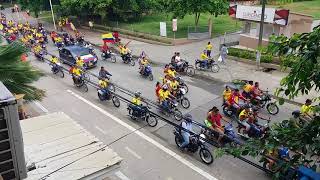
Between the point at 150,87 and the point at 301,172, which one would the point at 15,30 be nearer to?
the point at 150,87

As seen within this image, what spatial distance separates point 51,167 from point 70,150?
0.74 m

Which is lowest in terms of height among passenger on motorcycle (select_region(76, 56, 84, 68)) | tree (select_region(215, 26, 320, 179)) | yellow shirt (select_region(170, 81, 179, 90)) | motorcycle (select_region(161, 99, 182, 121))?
motorcycle (select_region(161, 99, 182, 121))

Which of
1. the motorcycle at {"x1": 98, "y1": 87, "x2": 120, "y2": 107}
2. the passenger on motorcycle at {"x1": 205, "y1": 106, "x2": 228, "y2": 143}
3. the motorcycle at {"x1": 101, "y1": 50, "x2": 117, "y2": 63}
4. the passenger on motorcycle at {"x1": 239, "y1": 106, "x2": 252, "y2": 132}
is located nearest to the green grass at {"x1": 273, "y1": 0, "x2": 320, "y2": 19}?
the motorcycle at {"x1": 101, "y1": 50, "x2": 117, "y2": 63}

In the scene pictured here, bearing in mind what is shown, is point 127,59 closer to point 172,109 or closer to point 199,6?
point 199,6

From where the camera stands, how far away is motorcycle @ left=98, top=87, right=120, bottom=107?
17531mm

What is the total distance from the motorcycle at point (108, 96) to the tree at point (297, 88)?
12907mm

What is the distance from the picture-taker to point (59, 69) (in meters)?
23.4

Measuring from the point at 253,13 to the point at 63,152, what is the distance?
20.1 metres

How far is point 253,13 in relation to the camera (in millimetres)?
25109

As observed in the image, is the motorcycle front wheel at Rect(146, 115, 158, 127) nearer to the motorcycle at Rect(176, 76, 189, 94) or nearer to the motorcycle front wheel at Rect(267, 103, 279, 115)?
the motorcycle at Rect(176, 76, 189, 94)

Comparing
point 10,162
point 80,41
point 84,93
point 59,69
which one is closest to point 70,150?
point 10,162

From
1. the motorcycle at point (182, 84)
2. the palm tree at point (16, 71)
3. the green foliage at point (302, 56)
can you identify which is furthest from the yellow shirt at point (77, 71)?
the green foliage at point (302, 56)

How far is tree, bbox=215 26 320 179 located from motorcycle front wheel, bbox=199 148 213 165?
735cm

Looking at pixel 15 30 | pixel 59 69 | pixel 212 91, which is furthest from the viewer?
pixel 15 30
